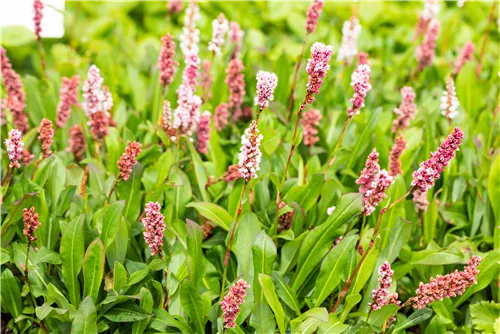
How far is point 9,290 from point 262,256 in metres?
1.14

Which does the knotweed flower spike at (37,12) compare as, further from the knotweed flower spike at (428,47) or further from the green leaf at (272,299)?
the knotweed flower spike at (428,47)

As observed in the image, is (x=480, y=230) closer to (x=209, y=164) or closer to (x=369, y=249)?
(x=369, y=249)

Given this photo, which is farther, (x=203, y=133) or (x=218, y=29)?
(x=218, y=29)

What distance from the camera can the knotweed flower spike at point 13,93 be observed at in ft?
12.2

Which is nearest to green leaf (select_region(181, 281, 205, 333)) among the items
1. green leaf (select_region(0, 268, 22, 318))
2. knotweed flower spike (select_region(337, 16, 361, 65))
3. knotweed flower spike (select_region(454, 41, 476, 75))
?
green leaf (select_region(0, 268, 22, 318))

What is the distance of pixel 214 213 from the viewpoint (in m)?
3.12

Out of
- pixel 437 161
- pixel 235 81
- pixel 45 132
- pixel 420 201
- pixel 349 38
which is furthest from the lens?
pixel 349 38

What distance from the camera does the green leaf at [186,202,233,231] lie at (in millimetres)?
3102

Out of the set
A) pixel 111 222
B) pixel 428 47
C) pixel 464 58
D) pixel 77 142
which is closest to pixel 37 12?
pixel 77 142

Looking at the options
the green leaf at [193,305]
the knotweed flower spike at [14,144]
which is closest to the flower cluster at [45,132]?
the knotweed flower spike at [14,144]

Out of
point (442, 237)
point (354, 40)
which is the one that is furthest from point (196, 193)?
point (354, 40)

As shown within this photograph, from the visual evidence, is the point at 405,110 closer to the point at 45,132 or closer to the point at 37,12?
the point at 45,132

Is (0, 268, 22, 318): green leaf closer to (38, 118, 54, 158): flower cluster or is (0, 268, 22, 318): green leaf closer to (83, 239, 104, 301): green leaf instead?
(83, 239, 104, 301): green leaf

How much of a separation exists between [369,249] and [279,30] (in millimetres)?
4011
